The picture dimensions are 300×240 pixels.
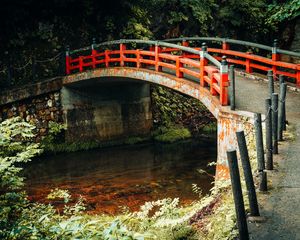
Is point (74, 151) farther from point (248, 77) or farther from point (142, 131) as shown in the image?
point (248, 77)

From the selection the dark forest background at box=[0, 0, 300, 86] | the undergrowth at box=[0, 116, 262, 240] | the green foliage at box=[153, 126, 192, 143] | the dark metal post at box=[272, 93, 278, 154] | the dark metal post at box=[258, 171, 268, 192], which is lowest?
the undergrowth at box=[0, 116, 262, 240]

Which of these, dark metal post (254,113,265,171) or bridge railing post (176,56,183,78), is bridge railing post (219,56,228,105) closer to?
bridge railing post (176,56,183,78)

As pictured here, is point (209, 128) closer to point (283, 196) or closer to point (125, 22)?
point (125, 22)

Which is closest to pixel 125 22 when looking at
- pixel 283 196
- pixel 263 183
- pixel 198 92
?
pixel 198 92

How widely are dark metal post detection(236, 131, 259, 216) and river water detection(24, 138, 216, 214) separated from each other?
6.26 meters

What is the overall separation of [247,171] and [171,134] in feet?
45.6

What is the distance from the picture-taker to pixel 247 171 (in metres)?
4.41

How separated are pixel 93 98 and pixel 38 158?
12.2 feet

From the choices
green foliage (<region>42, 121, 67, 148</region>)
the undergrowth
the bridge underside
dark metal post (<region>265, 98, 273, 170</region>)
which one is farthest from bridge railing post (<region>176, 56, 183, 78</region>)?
green foliage (<region>42, 121, 67, 148</region>)

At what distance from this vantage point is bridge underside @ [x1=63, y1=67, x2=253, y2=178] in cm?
820

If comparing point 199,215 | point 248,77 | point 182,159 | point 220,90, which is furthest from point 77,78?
point 199,215

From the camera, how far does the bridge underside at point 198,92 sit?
323 inches

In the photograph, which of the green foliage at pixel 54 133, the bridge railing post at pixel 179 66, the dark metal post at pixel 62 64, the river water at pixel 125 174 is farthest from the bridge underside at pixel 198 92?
the river water at pixel 125 174

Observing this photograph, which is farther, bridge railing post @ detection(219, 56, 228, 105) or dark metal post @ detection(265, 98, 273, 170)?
bridge railing post @ detection(219, 56, 228, 105)
